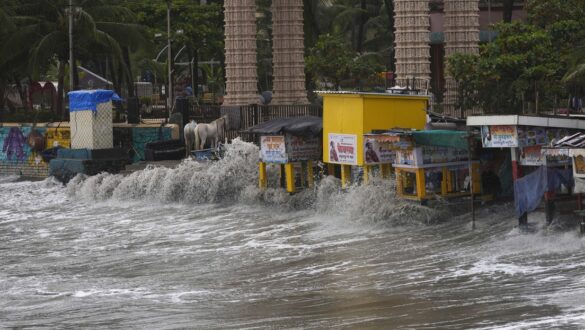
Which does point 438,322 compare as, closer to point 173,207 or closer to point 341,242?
point 341,242

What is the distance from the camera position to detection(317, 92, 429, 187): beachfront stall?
27453mm

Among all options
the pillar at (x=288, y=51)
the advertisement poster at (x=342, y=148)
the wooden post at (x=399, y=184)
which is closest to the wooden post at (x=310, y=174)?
the advertisement poster at (x=342, y=148)

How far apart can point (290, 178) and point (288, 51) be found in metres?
13.5

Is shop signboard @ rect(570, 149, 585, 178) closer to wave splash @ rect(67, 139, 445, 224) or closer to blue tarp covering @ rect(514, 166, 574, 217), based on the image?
blue tarp covering @ rect(514, 166, 574, 217)

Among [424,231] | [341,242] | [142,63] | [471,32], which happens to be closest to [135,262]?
[341,242]

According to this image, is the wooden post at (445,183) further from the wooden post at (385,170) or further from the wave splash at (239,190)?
the wooden post at (385,170)

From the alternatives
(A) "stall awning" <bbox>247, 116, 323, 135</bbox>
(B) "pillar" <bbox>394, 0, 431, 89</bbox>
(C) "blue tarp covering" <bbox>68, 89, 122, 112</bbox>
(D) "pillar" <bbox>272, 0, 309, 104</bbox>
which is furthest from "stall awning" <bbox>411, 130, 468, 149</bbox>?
(D) "pillar" <bbox>272, 0, 309, 104</bbox>

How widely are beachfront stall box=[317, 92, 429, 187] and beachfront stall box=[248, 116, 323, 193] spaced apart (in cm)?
154

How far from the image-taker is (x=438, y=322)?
16.1 meters

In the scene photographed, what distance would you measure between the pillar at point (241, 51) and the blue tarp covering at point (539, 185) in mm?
19469

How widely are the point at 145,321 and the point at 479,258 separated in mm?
6440

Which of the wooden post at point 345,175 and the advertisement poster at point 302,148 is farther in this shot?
the advertisement poster at point 302,148

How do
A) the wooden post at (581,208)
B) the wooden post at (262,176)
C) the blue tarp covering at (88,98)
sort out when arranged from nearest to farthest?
the wooden post at (581,208), the wooden post at (262,176), the blue tarp covering at (88,98)

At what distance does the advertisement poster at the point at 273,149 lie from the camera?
30.2 meters
